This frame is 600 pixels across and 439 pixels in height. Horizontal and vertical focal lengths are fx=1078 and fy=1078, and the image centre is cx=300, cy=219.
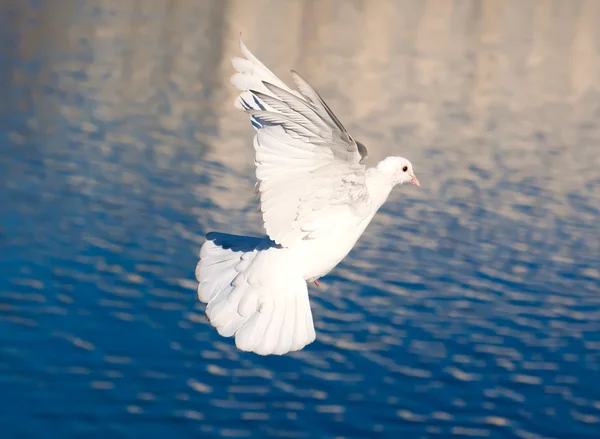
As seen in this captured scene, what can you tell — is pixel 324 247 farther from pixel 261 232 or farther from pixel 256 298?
pixel 261 232

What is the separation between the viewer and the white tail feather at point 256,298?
8.58 metres

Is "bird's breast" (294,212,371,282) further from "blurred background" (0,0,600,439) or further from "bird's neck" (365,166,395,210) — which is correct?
"blurred background" (0,0,600,439)

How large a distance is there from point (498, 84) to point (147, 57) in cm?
1122

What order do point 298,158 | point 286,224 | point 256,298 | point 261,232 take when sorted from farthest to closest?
1. point 261,232
2. point 256,298
3. point 286,224
4. point 298,158

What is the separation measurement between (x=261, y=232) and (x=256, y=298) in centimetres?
1062

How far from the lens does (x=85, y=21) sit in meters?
36.2

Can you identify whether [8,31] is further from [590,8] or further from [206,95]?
[590,8]

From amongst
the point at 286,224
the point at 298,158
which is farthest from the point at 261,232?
the point at 298,158

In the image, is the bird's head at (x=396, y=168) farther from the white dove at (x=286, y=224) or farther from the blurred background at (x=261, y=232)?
the blurred background at (x=261, y=232)

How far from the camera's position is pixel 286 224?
28.2 ft

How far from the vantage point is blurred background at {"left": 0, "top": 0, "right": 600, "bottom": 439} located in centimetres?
1390

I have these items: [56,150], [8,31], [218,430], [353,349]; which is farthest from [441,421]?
[8,31]

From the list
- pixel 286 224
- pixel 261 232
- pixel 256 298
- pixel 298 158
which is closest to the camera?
pixel 298 158

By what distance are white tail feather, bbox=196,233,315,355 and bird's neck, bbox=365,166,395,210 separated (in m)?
0.88
